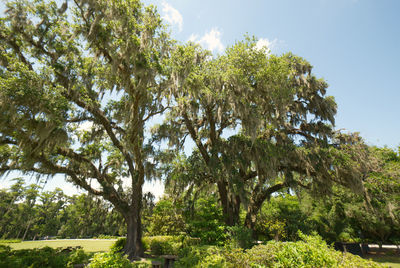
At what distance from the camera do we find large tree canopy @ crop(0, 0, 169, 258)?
6.75 meters

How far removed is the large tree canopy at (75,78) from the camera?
675 centimetres

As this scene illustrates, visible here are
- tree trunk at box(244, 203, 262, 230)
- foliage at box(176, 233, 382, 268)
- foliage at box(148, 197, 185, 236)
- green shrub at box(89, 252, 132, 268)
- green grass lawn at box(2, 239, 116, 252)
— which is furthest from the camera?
foliage at box(148, 197, 185, 236)

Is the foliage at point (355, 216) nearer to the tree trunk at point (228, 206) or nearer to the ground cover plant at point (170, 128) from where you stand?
the ground cover plant at point (170, 128)

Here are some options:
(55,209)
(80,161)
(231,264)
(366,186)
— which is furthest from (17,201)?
(366,186)

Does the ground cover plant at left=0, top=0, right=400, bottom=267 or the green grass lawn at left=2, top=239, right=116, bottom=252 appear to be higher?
the ground cover plant at left=0, top=0, right=400, bottom=267

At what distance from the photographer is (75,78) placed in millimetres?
8539

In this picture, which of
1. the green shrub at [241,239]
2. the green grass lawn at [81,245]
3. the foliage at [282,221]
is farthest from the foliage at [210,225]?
the green grass lawn at [81,245]

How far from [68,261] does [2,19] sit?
32.3ft

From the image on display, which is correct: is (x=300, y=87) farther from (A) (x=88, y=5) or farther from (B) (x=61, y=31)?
(B) (x=61, y=31)

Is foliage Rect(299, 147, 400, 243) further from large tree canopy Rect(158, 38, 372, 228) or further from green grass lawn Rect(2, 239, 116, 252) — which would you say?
green grass lawn Rect(2, 239, 116, 252)

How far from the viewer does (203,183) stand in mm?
12453

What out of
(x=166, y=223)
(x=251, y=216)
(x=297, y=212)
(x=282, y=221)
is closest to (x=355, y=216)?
(x=297, y=212)

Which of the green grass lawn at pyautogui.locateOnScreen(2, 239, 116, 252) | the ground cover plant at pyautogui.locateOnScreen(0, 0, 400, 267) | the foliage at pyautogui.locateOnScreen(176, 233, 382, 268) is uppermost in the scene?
the ground cover plant at pyautogui.locateOnScreen(0, 0, 400, 267)

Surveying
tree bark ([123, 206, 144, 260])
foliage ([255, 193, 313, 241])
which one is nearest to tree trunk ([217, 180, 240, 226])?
foliage ([255, 193, 313, 241])
